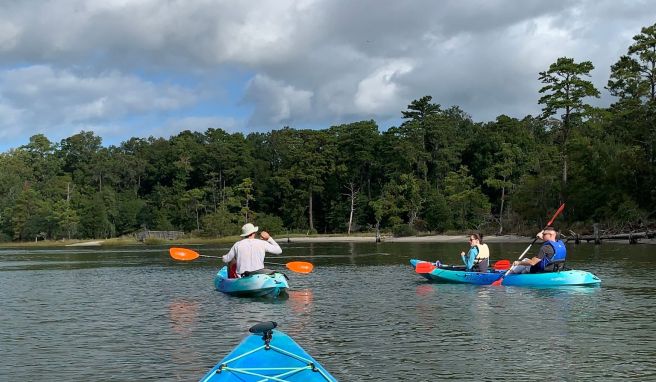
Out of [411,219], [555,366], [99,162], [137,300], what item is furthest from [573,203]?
[99,162]

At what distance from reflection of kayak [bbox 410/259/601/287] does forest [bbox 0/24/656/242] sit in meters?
31.6

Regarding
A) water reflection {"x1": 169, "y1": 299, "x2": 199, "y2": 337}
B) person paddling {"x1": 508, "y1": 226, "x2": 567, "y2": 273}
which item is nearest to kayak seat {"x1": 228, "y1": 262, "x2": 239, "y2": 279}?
water reflection {"x1": 169, "y1": 299, "x2": 199, "y2": 337}

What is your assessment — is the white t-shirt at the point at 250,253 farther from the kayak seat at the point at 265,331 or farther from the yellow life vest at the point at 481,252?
the kayak seat at the point at 265,331

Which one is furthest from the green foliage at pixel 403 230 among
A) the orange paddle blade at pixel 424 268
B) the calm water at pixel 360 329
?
the orange paddle blade at pixel 424 268

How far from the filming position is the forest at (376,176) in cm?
5547

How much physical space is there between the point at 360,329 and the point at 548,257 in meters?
8.72

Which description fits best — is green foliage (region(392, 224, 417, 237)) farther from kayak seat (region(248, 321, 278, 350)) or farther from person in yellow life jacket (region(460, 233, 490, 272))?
kayak seat (region(248, 321, 278, 350))

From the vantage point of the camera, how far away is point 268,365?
313 inches

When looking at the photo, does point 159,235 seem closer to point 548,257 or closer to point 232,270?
point 232,270

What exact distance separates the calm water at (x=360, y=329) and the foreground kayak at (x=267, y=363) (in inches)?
82.2

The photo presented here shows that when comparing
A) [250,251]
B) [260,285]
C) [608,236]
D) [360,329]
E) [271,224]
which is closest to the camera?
[360,329]

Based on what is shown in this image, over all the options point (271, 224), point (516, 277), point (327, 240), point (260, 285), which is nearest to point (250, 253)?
point (260, 285)

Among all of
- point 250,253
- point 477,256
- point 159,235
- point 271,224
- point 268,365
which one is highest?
point 271,224

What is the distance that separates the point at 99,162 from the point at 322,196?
38.9m
